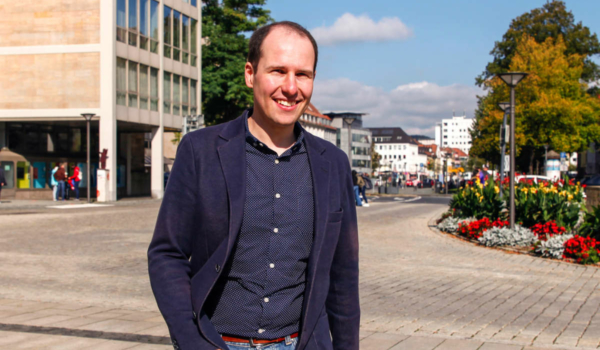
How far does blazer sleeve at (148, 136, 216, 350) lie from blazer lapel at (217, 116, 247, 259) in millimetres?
107

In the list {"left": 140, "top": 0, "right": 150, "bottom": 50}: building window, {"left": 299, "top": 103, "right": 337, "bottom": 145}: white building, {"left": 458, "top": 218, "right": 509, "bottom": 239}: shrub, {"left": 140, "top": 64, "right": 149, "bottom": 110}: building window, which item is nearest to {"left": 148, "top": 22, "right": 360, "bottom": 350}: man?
{"left": 458, "top": 218, "right": 509, "bottom": 239}: shrub

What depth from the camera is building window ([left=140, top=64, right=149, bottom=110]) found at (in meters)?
36.1

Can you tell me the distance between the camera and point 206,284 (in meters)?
2.13

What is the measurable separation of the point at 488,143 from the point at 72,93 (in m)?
28.6

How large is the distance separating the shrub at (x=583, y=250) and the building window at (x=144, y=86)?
27.8 m

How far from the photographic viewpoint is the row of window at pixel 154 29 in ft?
112

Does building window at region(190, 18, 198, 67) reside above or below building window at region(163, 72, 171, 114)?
above

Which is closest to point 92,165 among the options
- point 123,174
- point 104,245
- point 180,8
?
point 123,174

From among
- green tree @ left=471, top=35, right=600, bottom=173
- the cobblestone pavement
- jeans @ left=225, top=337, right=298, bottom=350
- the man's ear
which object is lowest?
the cobblestone pavement

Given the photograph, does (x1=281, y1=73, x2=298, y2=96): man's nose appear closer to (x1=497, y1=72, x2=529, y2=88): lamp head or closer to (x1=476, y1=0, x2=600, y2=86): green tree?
(x1=497, y1=72, x2=529, y2=88): lamp head

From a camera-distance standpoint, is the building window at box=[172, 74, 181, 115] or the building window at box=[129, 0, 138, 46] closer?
the building window at box=[129, 0, 138, 46]

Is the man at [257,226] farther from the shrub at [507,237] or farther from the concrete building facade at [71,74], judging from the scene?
the concrete building facade at [71,74]

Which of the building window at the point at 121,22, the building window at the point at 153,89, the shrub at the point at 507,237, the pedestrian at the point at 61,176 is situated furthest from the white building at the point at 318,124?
the shrub at the point at 507,237

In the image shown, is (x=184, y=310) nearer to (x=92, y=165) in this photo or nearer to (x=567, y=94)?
(x=92, y=165)
